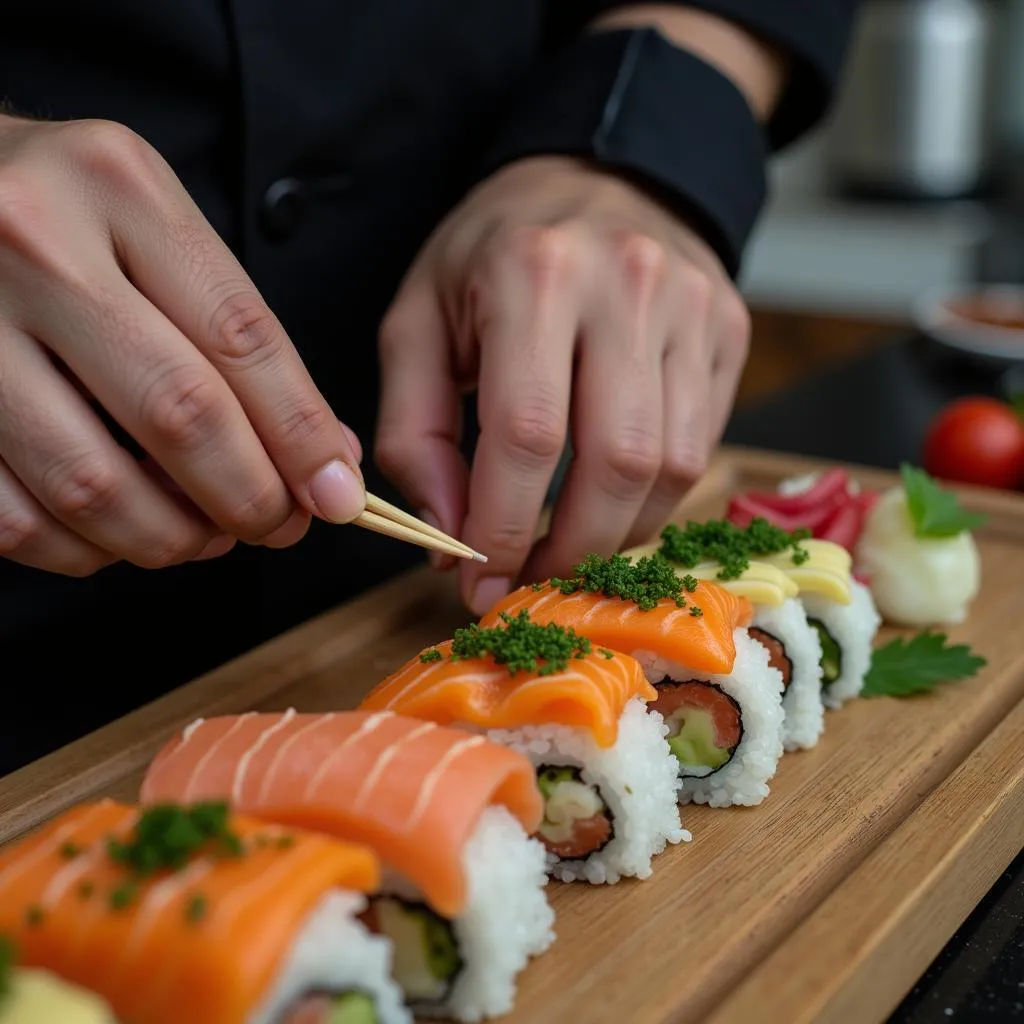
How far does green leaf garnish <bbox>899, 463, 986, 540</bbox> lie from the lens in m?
2.05

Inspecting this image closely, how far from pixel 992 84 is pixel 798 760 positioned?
457cm

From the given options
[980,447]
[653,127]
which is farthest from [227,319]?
[980,447]

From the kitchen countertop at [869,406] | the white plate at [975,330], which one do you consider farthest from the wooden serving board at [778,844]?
the white plate at [975,330]

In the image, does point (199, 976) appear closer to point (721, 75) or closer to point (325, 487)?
point (325, 487)

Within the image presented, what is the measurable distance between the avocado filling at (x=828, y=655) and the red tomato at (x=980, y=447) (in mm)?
1014

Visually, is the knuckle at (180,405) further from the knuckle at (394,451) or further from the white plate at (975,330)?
the white plate at (975,330)

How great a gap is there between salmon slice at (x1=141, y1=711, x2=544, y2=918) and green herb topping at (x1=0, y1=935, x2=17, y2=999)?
0.99 feet

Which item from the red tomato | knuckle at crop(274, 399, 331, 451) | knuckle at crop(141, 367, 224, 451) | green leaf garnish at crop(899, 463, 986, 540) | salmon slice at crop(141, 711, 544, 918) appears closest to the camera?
salmon slice at crop(141, 711, 544, 918)

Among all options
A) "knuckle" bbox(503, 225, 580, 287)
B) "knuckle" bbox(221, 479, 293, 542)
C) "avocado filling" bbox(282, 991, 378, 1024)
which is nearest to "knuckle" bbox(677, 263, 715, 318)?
"knuckle" bbox(503, 225, 580, 287)

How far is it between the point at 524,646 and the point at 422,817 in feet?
0.95

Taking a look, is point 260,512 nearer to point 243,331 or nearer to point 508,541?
point 243,331

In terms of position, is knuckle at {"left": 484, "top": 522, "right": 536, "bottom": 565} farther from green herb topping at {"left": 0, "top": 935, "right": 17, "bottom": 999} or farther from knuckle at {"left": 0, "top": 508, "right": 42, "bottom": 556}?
green herb topping at {"left": 0, "top": 935, "right": 17, "bottom": 999}

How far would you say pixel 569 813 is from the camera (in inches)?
57.1

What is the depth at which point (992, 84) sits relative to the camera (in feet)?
17.8
